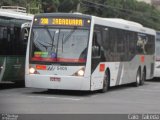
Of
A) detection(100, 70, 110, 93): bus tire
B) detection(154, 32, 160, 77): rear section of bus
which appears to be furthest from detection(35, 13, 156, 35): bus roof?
detection(154, 32, 160, 77): rear section of bus

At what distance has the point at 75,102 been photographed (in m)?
17.4

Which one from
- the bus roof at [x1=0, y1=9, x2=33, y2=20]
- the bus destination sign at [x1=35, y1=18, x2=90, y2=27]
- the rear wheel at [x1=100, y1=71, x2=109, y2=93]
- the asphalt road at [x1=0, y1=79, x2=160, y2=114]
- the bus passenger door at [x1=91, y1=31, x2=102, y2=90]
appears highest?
the bus roof at [x1=0, y1=9, x2=33, y2=20]

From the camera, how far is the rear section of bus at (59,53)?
19.2m

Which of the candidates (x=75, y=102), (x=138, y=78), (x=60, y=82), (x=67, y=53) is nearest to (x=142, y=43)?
(x=138, y=78)

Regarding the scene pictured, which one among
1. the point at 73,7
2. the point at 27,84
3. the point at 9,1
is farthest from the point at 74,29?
the point at 73,7

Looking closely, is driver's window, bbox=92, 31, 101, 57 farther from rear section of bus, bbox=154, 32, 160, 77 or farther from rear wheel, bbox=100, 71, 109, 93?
rear section of bus, bbox=154, 32, 160, 77

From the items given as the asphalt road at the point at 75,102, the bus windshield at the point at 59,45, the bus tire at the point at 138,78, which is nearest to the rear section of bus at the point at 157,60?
the bus tire at the point at 138,78

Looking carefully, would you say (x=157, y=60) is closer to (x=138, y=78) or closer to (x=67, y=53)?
(x=138, y=78)

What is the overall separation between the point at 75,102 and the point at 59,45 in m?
2.79

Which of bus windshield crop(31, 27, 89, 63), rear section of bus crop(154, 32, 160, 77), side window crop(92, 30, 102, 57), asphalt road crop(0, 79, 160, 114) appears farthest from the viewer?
rear section of bus crop(154, 32, 160, 77)

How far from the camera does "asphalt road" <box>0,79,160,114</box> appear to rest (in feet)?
49.0

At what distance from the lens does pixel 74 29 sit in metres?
19.6

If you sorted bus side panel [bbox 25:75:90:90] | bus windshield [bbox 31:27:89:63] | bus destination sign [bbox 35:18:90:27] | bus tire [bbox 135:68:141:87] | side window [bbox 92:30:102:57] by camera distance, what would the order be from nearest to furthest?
bus side panel [bbox 25:75:90:90] → bus windshield [bbox 31:27:89:63] → bus destination sign [bbox 35:18:90:27] → side window [bbox 92:30:102:57] → bus tire [bbox 135:68:141:87]

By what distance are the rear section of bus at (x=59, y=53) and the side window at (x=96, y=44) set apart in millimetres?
405
